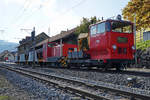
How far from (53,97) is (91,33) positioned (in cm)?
724

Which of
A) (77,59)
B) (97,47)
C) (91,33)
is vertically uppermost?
(91,33)

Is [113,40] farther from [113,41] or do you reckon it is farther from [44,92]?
[44,92]

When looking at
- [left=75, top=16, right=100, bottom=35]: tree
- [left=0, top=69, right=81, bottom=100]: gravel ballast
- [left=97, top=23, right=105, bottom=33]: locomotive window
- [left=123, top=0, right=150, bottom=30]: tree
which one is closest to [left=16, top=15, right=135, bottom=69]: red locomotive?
[left=97, top=23, right=105, bottom=33]: locomotive window

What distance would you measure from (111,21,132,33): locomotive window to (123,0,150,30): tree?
6244mm

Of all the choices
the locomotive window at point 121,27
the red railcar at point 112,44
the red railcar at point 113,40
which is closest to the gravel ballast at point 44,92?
the red railcar at point 112,44

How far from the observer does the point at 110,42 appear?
980 centimetres

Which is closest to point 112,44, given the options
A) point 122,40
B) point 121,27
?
point 122,40

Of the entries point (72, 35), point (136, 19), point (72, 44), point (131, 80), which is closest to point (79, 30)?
point (72, 35)

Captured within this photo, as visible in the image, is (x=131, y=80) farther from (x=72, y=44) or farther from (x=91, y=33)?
(x=72, y=44)

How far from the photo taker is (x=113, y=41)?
32.4ft

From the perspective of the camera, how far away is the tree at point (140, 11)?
15820mm

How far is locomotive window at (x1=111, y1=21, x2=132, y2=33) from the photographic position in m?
10.2

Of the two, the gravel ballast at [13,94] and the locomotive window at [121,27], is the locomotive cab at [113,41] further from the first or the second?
the gravel ballast at [13,94]

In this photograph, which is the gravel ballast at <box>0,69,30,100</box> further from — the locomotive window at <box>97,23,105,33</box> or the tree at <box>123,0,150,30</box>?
the tree at <box>123,0,150,30</box>
